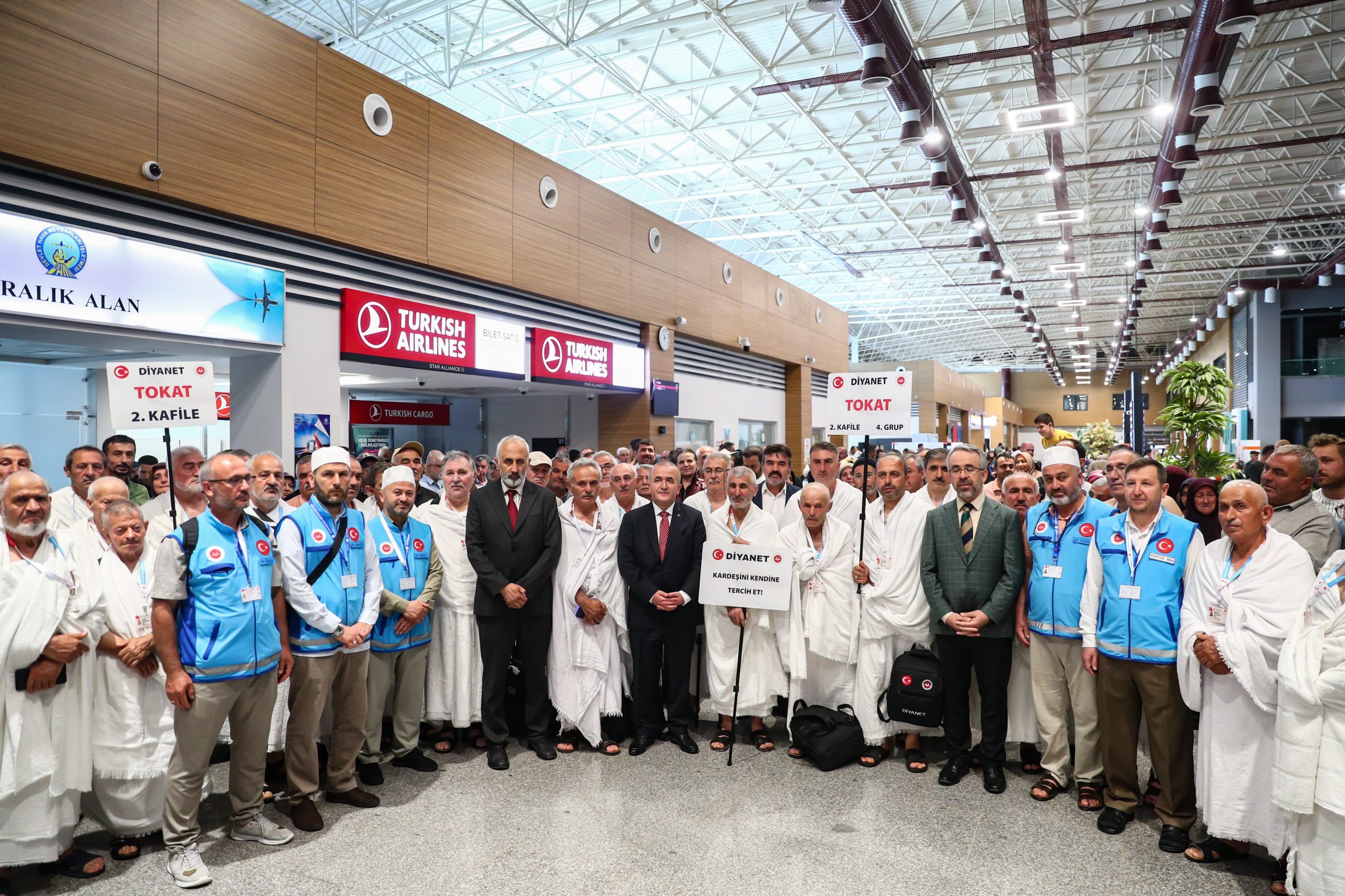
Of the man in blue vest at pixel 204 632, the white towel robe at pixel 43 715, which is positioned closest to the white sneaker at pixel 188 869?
the man in blue vest at pixel 204 632

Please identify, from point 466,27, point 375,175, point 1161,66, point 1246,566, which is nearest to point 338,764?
point 1246,566

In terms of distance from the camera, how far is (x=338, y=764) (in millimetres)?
3928

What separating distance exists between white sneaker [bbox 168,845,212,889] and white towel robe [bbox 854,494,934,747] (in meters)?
3.24

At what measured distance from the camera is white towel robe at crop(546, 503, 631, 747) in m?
4.64

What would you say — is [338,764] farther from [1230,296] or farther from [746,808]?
[1230,296]

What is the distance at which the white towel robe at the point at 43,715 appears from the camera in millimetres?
2967

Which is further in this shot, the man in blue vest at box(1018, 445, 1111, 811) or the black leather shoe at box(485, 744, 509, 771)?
the black leather shoe at box(485, 744, 509, 771)

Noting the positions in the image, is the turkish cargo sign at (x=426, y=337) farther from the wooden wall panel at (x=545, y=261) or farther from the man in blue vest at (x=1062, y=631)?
the man in blue vest at (x=1062, y=631)

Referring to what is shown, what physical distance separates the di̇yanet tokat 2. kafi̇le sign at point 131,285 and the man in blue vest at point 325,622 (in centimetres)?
305

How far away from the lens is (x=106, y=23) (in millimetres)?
5625

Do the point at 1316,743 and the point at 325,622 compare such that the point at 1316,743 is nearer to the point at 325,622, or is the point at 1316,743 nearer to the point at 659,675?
the point at 659,675

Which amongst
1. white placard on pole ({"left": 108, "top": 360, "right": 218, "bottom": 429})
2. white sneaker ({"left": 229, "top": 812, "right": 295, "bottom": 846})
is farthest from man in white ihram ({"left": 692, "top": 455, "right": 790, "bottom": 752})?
white placard on pole ({"left": 108, "top": 360, "right": 218, "bottom": 429})

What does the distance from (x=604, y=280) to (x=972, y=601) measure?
8367 mm

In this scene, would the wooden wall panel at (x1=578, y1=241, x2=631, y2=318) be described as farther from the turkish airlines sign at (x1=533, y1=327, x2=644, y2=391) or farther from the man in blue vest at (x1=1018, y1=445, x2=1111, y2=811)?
the man in blue vest at (x1=1018, y1=445, x2=1111, y2=811)
